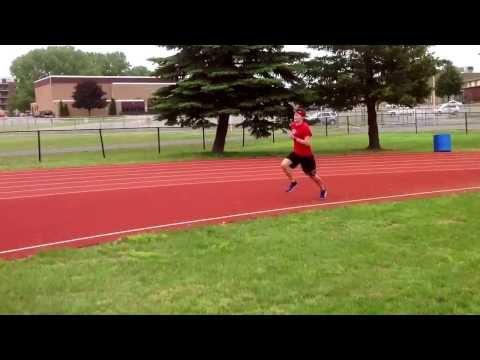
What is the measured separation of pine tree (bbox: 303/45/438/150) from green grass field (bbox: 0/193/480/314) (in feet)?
54.3

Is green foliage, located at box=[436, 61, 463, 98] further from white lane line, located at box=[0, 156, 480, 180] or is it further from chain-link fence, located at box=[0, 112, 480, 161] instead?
white lane line, located at box=[0, 156, 480, 180]

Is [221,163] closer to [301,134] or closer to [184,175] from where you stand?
[184,175]

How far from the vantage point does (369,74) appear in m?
25.5

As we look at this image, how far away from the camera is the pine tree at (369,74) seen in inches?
972

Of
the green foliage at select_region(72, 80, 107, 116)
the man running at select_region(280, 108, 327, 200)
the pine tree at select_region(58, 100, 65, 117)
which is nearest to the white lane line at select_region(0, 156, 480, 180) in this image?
the man running at select_region(280, 108, 327, 200)

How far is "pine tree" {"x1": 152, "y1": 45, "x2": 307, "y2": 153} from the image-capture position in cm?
2278

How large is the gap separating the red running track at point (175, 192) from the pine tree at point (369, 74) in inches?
213

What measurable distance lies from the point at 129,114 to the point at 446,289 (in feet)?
287

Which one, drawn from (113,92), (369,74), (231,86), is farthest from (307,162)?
(113,92)

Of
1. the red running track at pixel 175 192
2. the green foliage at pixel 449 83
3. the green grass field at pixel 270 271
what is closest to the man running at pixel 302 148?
the red running track at pixel 175 192

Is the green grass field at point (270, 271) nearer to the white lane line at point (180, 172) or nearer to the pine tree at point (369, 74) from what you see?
the white lane line at point (180, 172)

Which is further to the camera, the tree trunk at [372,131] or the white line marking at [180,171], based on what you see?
the tree trunk at [372,131]
